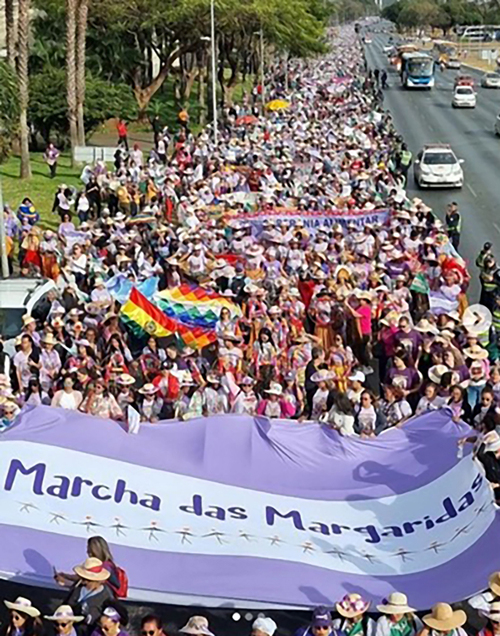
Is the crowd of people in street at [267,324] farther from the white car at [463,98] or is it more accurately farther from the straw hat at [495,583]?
the white car at [463,98]

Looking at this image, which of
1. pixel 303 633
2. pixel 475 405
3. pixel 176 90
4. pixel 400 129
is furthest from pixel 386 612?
pixel 176 90

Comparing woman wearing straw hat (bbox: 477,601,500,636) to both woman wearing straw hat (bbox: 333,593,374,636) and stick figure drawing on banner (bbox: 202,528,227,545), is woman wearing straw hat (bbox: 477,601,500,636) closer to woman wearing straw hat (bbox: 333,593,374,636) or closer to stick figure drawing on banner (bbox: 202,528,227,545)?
woman wearing straw hat (bbox: 333,593,374,636)

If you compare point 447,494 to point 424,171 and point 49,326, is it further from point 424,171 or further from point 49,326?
point 424,171

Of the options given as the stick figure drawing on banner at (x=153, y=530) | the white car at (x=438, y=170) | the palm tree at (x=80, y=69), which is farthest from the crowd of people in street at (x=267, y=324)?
the palm tree at (x=80, y=69)

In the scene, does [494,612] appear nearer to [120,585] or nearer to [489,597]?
[489,597]

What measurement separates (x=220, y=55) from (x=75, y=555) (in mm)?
53968

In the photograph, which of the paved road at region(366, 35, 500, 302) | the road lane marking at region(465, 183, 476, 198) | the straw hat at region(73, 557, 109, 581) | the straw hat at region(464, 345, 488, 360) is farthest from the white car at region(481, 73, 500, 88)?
the straw hat at region(73, 557, 109, 581)

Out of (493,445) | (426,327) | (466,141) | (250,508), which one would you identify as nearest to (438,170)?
(466,141)

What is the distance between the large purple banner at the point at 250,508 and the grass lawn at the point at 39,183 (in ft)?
57.2

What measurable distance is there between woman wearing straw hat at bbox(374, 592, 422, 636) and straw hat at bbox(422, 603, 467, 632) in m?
0.20

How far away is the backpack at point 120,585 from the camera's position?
27.2 ft

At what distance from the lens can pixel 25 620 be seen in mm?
7934

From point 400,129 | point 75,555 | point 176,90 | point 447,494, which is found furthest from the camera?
point 176,90

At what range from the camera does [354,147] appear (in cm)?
3180
